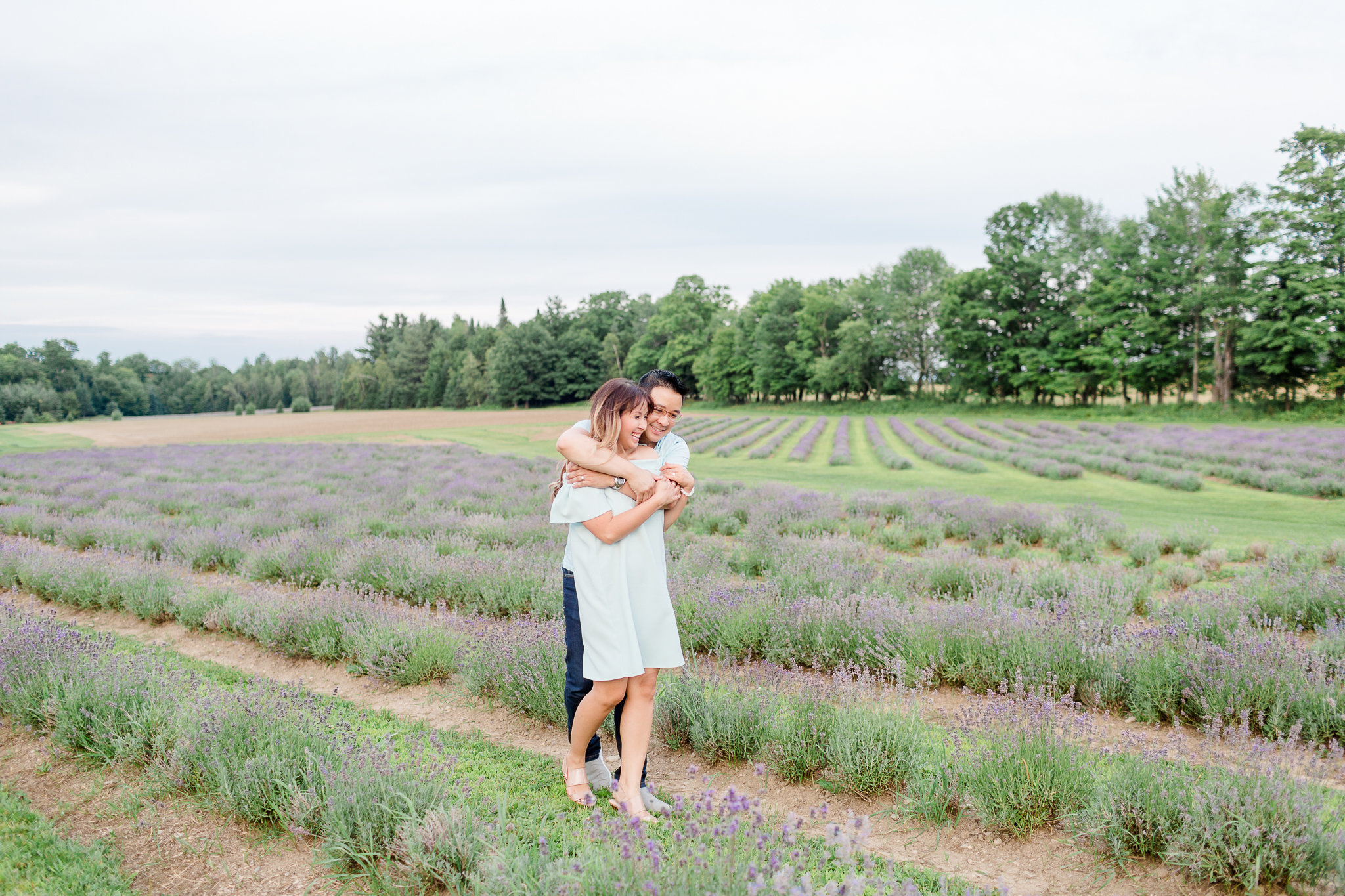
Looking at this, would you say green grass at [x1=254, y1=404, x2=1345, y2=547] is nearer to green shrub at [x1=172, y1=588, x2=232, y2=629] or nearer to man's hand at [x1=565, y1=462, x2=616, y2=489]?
man's hand at [x1=565, y1=462, x2=616, y2=489]

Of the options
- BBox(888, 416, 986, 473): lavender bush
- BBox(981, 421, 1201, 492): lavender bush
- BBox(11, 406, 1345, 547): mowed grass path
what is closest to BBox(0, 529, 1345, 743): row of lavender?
BBox(11, 406, 1345, 547): mowed grass path

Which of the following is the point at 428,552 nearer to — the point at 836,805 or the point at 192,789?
the point at 192,789

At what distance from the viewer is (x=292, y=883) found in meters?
2.85

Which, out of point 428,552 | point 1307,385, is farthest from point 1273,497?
point 1307,385

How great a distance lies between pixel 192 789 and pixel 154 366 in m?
118

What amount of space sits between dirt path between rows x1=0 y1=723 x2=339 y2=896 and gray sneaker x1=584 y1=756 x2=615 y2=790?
115cm

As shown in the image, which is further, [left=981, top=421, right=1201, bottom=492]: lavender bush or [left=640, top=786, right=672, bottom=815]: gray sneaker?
[left=981, top=421, right=1201, bottom=492]: lavender bush

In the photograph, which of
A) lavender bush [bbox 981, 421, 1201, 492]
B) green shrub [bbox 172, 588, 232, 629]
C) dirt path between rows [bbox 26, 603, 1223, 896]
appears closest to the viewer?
dirt path between rows [bbox 26, 603, 1223, 896]

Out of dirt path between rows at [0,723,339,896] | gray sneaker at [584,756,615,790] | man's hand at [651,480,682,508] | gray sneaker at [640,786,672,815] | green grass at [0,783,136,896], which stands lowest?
dirt path between rows at [0,723,339,896]

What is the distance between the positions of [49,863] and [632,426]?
3036mm

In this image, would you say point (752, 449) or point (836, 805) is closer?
point (836, 805)

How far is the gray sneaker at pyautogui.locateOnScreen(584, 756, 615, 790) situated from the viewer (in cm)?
345

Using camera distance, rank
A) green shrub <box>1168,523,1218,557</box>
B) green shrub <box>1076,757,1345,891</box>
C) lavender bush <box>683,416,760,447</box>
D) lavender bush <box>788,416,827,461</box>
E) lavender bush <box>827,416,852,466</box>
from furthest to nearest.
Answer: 1. lavender bush <box>683,416,760,447</box>
2. lavender bush <box>788,416,827,461</box>
3. lavender bush <box>827,416,852,466</box>
4. green shrub <box>1168,523,1218,557</box>
5. green shrub <box>1076,757,1345,891</box>

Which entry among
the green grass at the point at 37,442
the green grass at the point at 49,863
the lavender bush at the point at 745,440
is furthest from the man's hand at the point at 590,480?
the green grass at the point at 37,442
